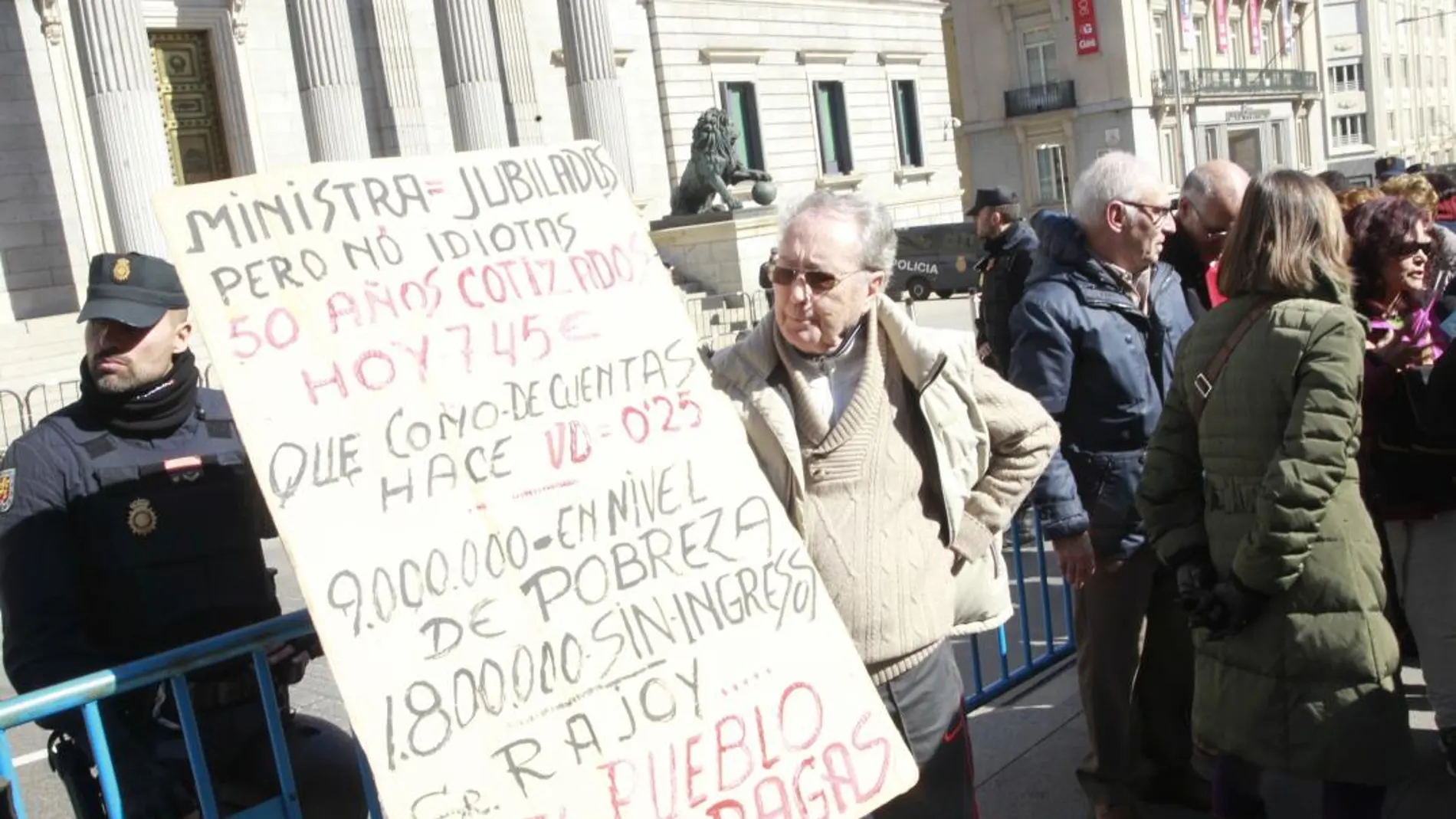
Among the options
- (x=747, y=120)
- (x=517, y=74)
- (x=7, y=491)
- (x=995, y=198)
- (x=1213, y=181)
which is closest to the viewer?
(x=7, y=491)

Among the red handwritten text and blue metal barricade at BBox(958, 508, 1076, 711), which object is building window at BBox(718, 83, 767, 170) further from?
the red handwritten text

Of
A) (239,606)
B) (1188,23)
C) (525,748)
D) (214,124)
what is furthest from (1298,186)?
(1188,23)

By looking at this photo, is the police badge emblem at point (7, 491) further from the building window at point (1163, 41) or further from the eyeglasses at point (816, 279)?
the building window at point (1163, 41)

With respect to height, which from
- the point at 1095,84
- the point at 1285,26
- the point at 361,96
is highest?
the point at 1285,26

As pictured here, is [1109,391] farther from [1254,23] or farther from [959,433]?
[1254,23]

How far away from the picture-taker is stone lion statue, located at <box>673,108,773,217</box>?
2308 cm

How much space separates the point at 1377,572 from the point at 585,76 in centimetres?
2389

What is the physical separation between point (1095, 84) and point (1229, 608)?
4907 centimetres

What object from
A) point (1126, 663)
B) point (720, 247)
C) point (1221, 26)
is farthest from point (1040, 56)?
point (1126, 663)

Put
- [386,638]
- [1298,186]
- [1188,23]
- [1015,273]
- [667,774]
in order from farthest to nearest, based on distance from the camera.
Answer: [1188,23] → [1015,273] → [1298,186] → [667,774] → [386,638]

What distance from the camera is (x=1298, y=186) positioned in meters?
2.98

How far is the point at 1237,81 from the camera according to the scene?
2101 inches

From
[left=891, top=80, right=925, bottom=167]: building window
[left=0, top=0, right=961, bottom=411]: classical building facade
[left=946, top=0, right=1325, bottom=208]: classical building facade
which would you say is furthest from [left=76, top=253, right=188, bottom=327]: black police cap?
[left=946, top=0, right=1325, bottom=208]: classical building facade

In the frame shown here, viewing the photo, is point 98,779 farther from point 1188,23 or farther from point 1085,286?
point 1188,23
